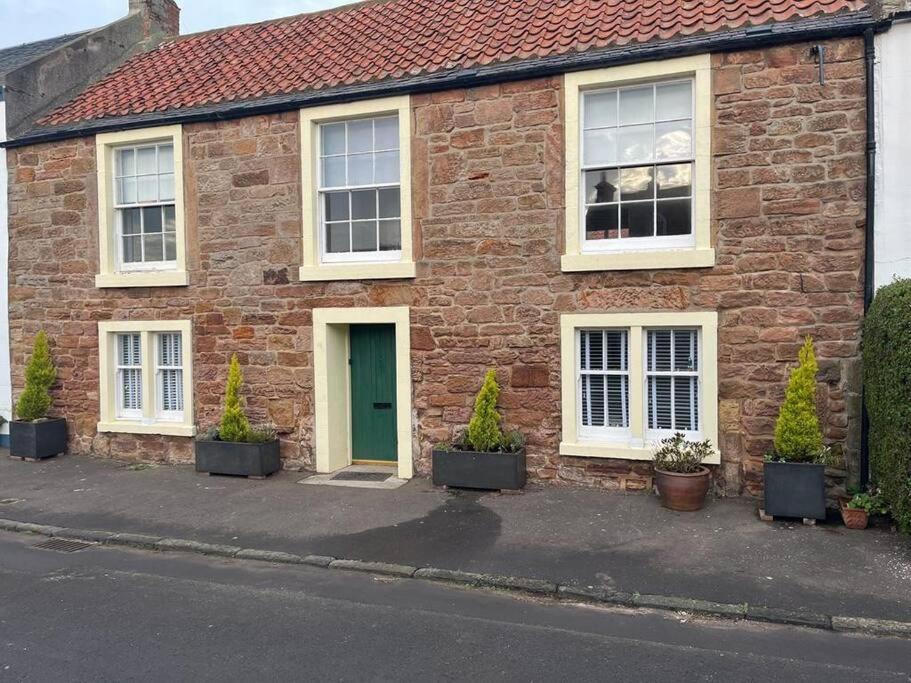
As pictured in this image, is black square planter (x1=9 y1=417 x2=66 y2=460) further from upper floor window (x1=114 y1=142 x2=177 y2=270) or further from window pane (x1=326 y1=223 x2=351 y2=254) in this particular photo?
window pane (x1=326 y1=223 x2=351 y2=254)

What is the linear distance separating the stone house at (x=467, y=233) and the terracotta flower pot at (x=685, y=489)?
0.58 meters

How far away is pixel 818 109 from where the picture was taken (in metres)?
7.89

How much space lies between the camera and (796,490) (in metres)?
7.41

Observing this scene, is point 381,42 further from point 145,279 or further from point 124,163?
point 145,279

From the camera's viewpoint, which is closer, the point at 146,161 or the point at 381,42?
the point at 381,42

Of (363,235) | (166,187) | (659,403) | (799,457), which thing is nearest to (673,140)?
(659,403)

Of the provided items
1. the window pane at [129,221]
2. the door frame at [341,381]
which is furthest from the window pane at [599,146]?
the window pane at [129,221]

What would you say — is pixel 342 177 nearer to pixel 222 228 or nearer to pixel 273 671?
pixel 222 228

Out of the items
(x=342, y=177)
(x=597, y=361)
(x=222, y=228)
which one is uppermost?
(x=342, y=177)

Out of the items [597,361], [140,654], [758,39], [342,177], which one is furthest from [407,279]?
[140,654]

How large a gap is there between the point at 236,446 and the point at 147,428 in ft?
6.70

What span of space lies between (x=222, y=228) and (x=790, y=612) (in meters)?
8.90

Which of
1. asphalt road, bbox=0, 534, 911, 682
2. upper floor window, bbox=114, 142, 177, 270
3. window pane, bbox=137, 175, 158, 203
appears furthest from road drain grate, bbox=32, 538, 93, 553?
window pane, bbox=137, 175, 158, 203

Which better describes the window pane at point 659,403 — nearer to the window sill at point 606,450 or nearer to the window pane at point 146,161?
the window sill at point 606,450
